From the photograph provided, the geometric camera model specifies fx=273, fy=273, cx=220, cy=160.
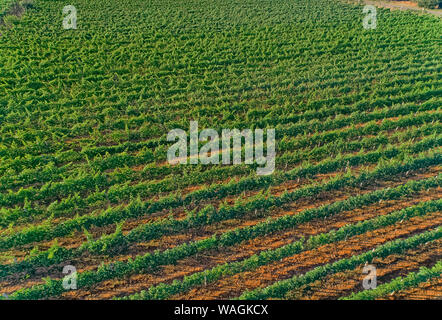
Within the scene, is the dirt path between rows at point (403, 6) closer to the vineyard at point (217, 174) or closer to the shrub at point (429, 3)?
the shrub at point (429, 3)

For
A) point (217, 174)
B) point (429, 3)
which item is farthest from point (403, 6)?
point (217, 174)

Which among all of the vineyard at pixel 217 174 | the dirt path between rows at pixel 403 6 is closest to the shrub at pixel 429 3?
the dirt path between rows at pixel 403 6

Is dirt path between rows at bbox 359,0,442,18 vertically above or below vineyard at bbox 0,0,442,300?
above

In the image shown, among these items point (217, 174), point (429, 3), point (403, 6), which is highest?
point (403, 6)

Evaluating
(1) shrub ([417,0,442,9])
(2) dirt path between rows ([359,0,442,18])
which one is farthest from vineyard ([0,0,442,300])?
(1) shrub ([417,0,442,9])

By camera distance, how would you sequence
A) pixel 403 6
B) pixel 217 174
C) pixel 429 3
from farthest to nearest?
pixel 403 6 < pixel 429 3 < pixel 217 174

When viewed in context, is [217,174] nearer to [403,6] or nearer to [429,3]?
[403,6]

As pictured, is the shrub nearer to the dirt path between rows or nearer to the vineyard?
the dirt path between rows

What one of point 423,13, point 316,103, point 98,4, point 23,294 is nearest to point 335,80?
point 316,103
